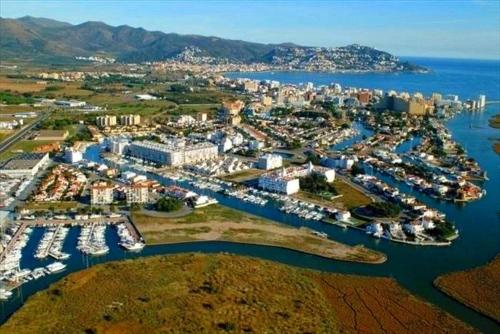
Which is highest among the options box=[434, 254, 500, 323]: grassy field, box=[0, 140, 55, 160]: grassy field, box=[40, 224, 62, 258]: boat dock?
box=[0, 140, 55, 160]: grassy field

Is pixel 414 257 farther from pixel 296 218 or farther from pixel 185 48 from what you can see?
pixel 185 48

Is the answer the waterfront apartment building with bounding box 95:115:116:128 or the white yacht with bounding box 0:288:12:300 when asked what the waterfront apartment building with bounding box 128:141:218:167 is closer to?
the waterfront apartment building with bounding box 95:115:116:128

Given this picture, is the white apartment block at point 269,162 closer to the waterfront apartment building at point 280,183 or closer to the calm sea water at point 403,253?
the waterfront apartment building at point 280,183

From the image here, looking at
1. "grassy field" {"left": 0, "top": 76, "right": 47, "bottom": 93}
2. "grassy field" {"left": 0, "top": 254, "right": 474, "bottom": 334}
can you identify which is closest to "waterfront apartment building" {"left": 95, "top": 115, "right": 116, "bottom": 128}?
"grassy field" {"left": 0, "top": 76, "right": 47, "bottom": 93}

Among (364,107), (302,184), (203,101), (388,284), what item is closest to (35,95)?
(203,101)

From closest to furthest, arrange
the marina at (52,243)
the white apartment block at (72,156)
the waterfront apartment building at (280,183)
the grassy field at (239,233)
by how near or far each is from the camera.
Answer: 1. the marina at (52,243)
2. the grassy field at (239,233)
3. the waterfront apartment building at (280,183)
4. the white apartment block at (72,156)

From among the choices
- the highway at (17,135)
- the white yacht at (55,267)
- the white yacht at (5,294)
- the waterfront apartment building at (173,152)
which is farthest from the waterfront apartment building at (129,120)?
the white yacht at (5,294)

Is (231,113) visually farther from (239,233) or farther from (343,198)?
(239,233)
